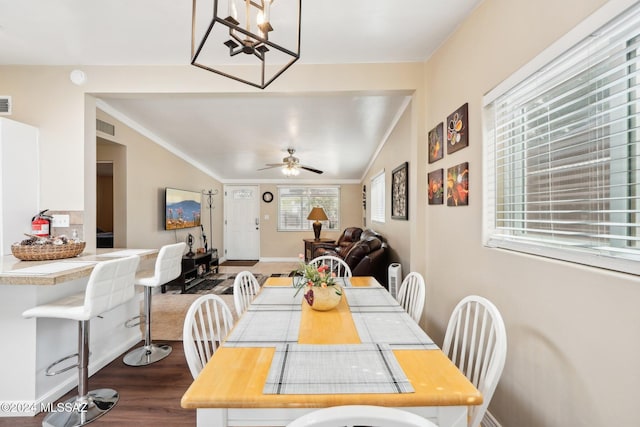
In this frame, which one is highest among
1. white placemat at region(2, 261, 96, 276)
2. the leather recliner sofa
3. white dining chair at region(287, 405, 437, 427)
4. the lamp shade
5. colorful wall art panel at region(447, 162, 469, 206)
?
colorful wall art panel at region(447, 162, 469, 206)

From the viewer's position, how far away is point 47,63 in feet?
8.55

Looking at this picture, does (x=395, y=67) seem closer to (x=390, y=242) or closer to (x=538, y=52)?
(x=538, y=52)

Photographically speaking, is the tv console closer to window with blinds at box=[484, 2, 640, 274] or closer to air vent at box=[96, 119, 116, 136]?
air vent at box=[96, 119, 116, 136]

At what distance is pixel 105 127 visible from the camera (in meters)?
3.48

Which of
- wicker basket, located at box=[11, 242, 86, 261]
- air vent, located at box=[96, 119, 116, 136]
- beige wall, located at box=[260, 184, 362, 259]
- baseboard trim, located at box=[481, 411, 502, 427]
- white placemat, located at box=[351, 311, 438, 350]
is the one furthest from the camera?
beige wall, located at box=[260, 184, 362, 259]

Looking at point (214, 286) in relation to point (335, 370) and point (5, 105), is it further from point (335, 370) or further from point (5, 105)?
point (335, 370)

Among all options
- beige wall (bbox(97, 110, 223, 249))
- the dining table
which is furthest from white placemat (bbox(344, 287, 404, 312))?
beige wall (bbox(97, 110, 223, 249))

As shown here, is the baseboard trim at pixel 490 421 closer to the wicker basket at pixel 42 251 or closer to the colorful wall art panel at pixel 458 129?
the colorful wall art panel at pixel 458 129

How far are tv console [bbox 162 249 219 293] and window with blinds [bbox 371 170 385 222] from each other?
10.7 ft

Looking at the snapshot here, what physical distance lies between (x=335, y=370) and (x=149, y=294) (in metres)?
2.38

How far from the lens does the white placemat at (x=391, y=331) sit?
125 centimetres

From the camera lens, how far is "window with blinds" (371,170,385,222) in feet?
16.2

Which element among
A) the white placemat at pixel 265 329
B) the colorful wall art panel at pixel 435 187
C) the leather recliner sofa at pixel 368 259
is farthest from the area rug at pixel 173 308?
the colorful wall art panel at pixel 435 187

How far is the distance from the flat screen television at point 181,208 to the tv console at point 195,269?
61 centimetres
